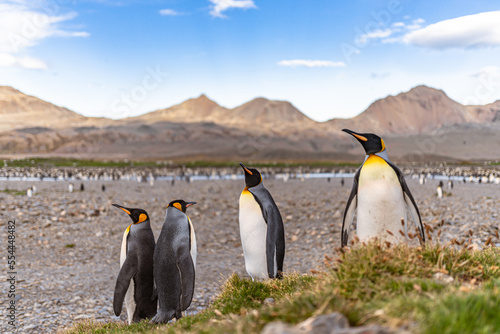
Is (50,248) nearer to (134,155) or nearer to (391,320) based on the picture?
(391,320)

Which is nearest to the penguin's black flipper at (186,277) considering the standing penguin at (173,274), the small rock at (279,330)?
the standing penguin at (173,274)

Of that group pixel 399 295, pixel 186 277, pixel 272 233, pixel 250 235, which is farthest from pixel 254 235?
pixel 399 295

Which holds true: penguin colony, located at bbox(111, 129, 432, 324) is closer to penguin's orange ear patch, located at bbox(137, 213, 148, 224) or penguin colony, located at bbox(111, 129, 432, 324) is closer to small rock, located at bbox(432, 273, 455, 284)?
penguin's orange ear patch, located at bbox(137, 213, 148, 224)

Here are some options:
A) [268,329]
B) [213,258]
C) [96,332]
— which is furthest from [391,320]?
[213,258]

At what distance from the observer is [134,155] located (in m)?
137

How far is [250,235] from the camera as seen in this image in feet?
21.4

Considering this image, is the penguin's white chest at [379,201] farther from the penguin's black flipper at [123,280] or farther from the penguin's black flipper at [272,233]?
the penguin's black flipper at [123,280]

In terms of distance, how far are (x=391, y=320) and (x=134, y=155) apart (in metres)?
142

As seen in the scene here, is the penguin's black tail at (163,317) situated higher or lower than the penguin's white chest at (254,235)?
lower

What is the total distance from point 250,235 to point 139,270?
1.97 m

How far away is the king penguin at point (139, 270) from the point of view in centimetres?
613

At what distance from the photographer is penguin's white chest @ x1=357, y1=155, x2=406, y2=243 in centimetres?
529

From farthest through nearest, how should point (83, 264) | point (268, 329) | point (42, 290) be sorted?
1. point (83, 264)
2. point (42, 290)
3. point (268, 329)

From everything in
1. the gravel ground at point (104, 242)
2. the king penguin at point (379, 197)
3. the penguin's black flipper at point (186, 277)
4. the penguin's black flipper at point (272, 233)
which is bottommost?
the gravel ground at point (104, 242)
